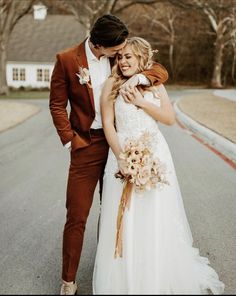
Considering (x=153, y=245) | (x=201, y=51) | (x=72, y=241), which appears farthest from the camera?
(x=201, y=51)

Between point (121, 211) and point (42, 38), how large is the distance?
47897 millimetres

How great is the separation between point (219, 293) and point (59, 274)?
135 centimetres

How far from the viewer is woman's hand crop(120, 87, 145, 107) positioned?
11.7 ft

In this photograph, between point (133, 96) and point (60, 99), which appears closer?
point (133, 96)

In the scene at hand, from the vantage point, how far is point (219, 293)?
12.4ft

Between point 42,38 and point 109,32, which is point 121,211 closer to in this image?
→ point 109,32

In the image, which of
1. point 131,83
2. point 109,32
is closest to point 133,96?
point 131,83

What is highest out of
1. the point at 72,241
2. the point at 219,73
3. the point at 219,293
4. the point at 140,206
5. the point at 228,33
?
the point at 140,206

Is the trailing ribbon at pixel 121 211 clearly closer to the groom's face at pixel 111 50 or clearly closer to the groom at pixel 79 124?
the groom at pixel 79 124

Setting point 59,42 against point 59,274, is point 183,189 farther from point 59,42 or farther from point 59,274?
point 59,42

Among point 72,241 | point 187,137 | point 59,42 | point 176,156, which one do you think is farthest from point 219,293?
point 59,42

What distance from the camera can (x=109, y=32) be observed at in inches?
139

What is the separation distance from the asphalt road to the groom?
1.53 ft

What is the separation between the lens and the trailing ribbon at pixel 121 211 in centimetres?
351
